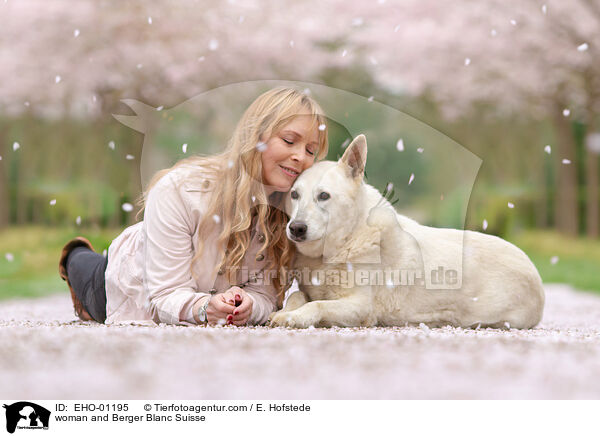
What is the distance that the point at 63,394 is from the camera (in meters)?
1.45

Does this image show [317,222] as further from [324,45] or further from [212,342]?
[324,45]

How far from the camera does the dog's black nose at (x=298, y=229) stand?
90.3 inches

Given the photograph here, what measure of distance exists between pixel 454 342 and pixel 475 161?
95 centimetres

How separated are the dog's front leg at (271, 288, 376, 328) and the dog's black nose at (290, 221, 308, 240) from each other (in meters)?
0.27

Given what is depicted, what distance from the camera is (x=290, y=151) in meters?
2.49

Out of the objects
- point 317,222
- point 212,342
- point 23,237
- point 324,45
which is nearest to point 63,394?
point 212,342

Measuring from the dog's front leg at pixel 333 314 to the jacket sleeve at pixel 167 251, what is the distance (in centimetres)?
41

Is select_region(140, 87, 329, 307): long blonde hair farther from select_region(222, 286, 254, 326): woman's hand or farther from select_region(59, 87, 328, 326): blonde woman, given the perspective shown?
select_region(222, 286, 254, 326): woman's hand

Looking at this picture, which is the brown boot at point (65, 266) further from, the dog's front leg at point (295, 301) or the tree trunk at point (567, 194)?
the tree trunk at point (567, 194)

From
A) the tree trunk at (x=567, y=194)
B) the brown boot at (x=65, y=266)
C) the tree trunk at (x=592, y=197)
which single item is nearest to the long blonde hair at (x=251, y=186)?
the brown boot at (x=65, y=266)

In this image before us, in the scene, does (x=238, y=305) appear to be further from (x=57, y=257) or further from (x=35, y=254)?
(x=35, y=254)

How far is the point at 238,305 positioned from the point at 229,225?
1.11 ft
